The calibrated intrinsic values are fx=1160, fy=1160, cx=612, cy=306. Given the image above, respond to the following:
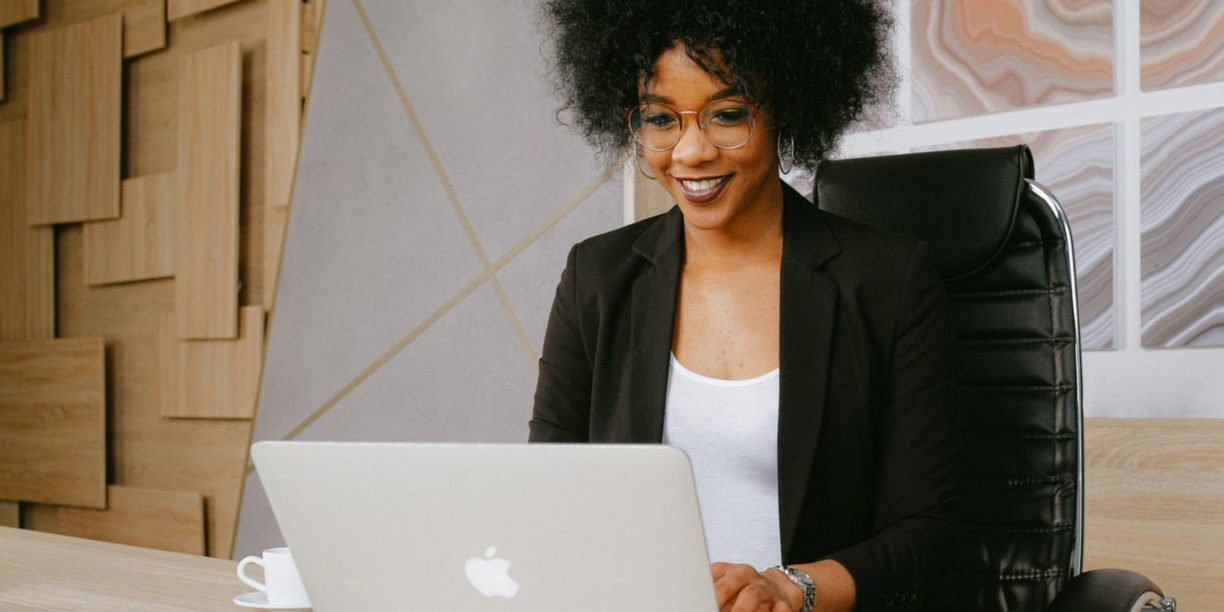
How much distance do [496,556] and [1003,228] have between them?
93 cm

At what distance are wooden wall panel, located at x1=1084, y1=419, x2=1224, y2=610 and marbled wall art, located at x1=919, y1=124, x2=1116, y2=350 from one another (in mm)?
198

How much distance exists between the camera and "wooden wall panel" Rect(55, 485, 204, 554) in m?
3.71

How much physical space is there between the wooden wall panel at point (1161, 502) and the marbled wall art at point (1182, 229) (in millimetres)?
176

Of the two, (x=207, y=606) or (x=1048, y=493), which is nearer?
(x=207, y=606)

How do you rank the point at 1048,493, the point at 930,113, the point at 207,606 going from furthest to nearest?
1. the point at 930,113
2. the point at 1048,493
3. the point at 207,606

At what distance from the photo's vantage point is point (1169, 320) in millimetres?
2127

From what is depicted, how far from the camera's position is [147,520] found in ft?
12.7

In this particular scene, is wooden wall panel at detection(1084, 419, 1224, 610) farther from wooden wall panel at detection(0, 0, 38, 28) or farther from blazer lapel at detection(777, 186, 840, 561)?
wooden wall panel at detection(0, 0, 38, 28)

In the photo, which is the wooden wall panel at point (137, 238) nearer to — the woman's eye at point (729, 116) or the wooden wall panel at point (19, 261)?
the wooden wall panel at point (19, 261)

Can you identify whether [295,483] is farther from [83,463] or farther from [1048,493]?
[83,463]

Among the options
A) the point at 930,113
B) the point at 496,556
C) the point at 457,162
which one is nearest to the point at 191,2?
the point at 457,162

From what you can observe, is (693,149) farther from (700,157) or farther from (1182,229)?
(1182,229)

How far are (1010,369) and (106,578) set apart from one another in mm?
1163

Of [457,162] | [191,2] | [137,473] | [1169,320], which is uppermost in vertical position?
[191,2]
